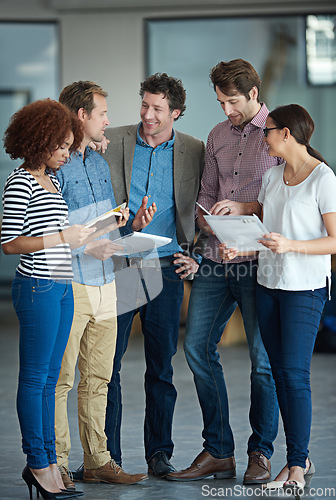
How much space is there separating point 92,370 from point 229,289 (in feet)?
2.10

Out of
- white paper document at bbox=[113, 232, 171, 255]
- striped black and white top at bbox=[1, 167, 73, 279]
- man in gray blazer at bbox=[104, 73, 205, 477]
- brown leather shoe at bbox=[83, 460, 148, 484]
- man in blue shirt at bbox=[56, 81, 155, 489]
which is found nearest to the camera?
striped black and white top at bbox=[1, 167, 73, 279]

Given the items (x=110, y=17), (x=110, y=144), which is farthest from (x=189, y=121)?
(x=110, y=144)

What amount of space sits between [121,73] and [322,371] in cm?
354

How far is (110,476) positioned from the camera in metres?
2.88

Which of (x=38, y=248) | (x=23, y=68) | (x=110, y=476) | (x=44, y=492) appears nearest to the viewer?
(x=38, y=248)

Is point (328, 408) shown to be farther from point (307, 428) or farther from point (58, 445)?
point (58, 445)

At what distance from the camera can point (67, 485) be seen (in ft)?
9.05

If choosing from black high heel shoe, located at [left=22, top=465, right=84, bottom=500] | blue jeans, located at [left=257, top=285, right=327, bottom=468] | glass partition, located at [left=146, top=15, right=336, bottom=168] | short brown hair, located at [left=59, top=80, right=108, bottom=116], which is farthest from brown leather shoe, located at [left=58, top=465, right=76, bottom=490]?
glass partition, located at [left=146, top=15, right=336, bottom=168]

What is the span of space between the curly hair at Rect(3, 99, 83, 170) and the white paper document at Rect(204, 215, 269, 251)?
0.60m

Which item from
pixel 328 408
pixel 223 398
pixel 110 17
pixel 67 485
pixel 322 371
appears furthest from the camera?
pixel 110 17

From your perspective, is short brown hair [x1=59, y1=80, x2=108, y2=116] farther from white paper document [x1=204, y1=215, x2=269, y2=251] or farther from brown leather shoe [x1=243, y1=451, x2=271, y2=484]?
brown leather shoe [x1=243, y1=451, x2=271, y2=484]

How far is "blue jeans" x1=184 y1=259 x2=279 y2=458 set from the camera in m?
2.89

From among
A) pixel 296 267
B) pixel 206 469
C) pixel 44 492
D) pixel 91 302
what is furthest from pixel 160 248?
pixel 44 492

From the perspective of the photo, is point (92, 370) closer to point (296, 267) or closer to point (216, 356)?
point (216, 356)
